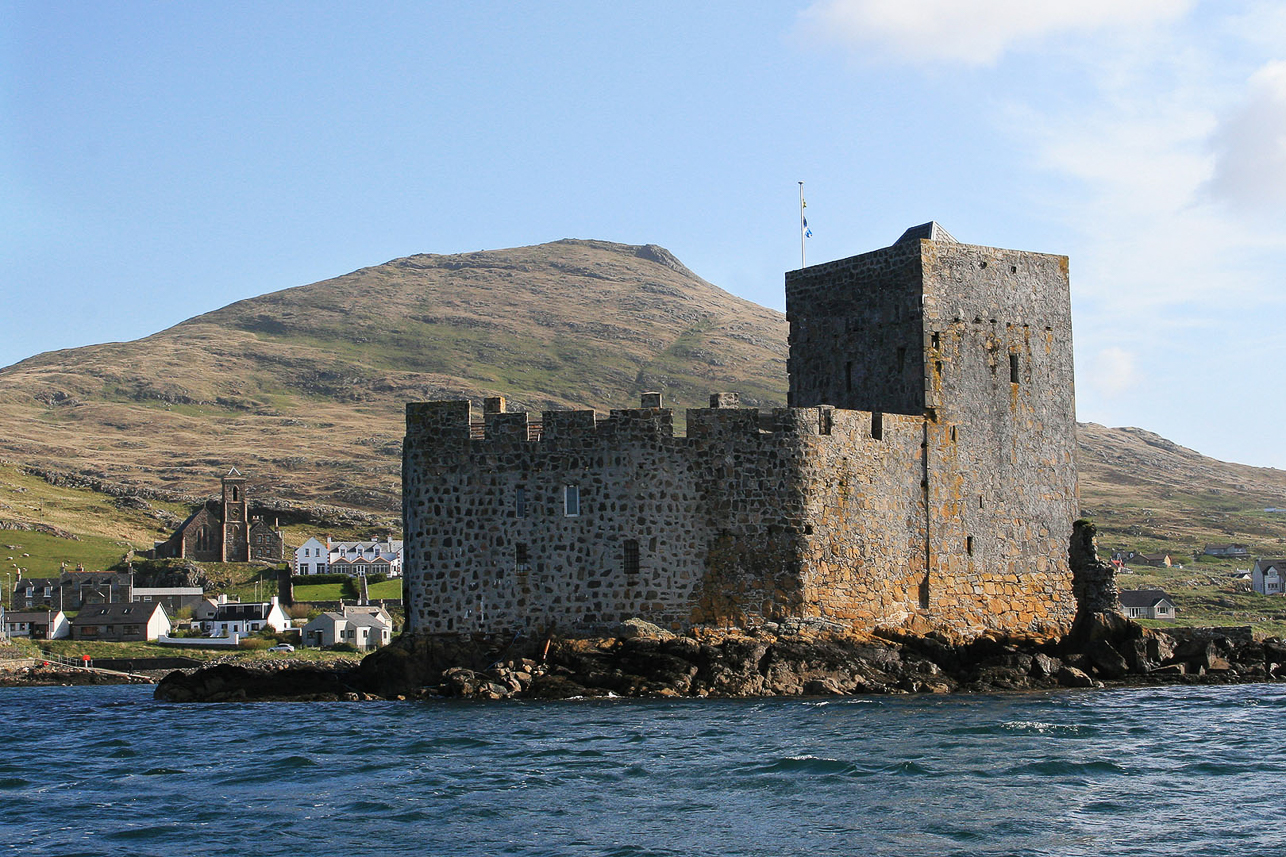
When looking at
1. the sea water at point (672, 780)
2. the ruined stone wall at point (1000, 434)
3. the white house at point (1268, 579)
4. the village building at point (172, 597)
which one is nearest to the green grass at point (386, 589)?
the village building at point (172, 597)

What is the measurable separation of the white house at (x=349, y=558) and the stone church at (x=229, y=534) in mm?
3015

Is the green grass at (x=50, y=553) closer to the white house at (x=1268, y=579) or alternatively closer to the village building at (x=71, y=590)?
the village building at (x=71, y=590)

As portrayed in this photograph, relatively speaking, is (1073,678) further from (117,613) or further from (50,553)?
(50,553)

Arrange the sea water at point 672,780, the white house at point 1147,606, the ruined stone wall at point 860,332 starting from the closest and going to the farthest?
the sea water at point 672,780 → the ruined stone wall at point 860,332 → the white house at point 1147,606

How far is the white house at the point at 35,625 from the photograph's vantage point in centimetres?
7200

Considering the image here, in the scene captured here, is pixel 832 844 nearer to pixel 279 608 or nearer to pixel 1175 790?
pixel 1175 790

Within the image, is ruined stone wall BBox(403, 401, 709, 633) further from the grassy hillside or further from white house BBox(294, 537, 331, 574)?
white house BBox(294, 537, 331, 574)

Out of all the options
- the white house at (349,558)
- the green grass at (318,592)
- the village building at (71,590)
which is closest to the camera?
the village building at (71,590)

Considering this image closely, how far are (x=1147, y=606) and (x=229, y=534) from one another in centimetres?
6769

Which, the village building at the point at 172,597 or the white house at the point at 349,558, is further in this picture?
the white house at the point at 349,558

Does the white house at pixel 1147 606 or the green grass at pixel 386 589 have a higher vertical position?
the green grass at pixel 386 589

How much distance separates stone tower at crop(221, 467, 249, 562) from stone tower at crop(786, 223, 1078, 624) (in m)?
78.7

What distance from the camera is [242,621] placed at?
250 feet

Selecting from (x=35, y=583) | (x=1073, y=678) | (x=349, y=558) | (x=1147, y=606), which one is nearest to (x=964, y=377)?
(x=1073, y=678)
